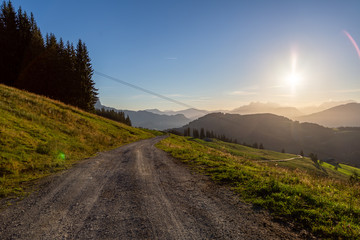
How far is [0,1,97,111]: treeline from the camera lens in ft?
144

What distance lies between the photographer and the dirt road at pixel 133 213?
15.8 feet

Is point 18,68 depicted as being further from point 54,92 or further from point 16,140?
point 16,140

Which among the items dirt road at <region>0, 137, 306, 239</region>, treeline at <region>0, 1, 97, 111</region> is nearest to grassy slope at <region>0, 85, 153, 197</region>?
dirt road at <region>0, 137, 306, 239</region>

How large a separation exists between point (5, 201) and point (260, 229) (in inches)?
377

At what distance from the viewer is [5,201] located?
664 centimetres

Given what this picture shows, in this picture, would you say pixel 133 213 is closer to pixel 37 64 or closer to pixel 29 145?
pixel 29 145

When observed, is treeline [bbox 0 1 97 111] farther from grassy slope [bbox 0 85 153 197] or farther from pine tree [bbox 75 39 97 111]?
grassy slope [bbox 0 85 153 197]

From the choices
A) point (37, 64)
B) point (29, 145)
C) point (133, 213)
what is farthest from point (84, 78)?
point (133, 213)

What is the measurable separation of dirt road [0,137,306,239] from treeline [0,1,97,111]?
5052cm

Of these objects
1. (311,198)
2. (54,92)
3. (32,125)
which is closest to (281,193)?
(311,198)

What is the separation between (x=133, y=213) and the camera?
5840mm

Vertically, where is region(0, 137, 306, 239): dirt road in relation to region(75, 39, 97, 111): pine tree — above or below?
below

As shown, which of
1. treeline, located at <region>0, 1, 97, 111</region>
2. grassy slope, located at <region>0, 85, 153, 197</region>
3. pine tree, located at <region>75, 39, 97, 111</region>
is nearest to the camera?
grassy slope, located at <region>0, 85, 153, 197</region>

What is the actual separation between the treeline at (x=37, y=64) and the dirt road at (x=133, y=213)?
5052cm
